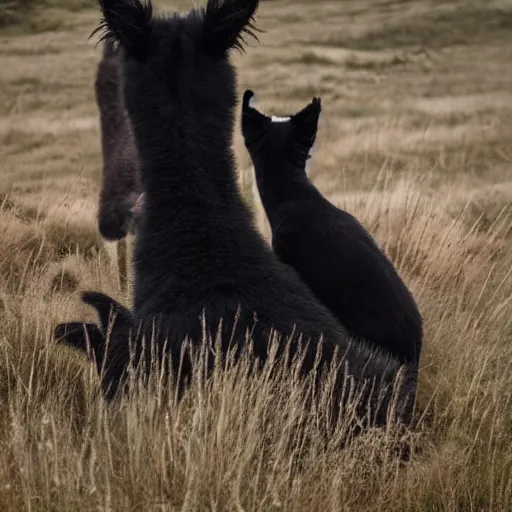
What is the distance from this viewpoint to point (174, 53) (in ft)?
11.5

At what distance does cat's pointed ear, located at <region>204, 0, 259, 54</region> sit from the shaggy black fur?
169cm

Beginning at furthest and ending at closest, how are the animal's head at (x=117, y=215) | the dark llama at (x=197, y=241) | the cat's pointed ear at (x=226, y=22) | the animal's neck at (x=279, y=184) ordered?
the animal's head at (x=117, y=215) → the animal's neck at (x=279, y=184) → the cat's pointed ear at (x=226, y=22) → the dark llama at (x=197, y=241)

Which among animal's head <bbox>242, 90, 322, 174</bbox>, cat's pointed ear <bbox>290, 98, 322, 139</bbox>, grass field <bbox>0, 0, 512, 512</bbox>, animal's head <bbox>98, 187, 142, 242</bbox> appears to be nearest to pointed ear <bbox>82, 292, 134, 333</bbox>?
grass field <bbox>0, 0, 512, 512</bbox>

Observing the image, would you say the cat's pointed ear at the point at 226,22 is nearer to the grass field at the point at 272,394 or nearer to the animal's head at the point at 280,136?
the animal's head at the point at 280,136

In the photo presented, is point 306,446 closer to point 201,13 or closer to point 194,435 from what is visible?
point 194,435

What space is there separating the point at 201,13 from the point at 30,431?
1.95 meters

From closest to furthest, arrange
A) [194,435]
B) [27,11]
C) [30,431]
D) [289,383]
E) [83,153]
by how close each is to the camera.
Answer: [194,435] < [289,383] < [30,431] < [83,153] < [27,11]

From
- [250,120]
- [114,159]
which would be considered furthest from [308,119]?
[114,159]

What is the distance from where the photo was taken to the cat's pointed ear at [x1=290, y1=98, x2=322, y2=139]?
14.5 ft

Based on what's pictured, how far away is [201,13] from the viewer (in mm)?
3676

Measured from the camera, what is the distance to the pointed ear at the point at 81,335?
12.1 feet

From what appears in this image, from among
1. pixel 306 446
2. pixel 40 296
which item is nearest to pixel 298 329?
pixel 306 446

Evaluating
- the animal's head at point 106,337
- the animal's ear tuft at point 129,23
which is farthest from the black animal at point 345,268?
the animal's ear tuft at point 129,23

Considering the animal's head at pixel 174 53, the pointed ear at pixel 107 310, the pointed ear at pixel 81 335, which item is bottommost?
the pointed ear at pixel 81 335
